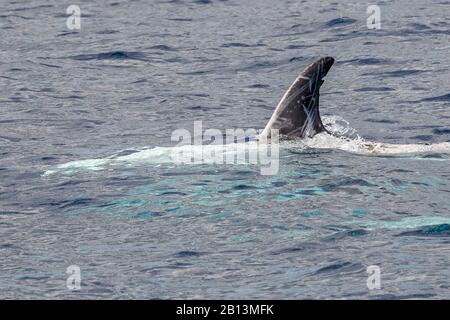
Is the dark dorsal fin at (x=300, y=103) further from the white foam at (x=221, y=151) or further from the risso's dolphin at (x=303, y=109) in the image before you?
the white foam at (x=221, y=151)

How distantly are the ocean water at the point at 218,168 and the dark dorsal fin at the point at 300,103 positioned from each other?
16.3 inches

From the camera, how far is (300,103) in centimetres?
1947

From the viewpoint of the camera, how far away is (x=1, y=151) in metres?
21.4

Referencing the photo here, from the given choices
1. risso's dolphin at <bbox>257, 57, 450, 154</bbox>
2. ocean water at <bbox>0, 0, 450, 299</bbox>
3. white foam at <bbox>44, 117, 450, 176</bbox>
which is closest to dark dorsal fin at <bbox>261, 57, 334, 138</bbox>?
risso's dolphin at <bbox>257, 57, 450, 154</bbox>

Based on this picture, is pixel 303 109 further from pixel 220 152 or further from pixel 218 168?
pixel 218 168

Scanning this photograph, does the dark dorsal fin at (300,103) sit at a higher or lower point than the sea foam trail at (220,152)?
higher

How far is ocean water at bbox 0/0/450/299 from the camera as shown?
1407 cm

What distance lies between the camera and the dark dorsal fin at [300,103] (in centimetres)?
1941

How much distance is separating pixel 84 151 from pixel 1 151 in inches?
69.5

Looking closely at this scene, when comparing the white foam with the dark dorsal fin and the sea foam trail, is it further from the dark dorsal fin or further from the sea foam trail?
→ the dark dorsal fin

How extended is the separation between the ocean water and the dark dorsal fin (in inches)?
16.3

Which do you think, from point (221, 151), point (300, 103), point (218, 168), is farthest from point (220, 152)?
point (300, 103)

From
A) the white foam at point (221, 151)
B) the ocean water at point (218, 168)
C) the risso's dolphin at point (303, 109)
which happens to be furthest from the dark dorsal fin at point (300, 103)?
the ocean water at point (218, 168)
